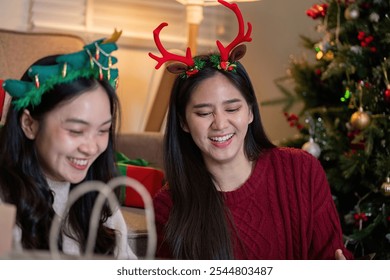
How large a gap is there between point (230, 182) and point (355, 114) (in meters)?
0.70

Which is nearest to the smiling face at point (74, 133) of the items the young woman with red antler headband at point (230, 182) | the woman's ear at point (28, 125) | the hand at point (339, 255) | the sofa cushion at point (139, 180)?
the woman's ear at point (28, 125)

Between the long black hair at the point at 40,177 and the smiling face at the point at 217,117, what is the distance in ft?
1.22

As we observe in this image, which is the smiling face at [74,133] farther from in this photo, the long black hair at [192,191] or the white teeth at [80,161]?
the long black hair at [192,191]

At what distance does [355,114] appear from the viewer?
2248mm

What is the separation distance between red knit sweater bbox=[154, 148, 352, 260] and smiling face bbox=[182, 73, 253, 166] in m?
0.14

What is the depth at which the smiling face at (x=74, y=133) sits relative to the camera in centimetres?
111

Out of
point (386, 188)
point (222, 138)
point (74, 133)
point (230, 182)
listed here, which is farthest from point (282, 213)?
point (74, 133)

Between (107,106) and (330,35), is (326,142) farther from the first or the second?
(107,106)

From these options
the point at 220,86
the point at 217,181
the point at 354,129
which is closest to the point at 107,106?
the point at 220,86

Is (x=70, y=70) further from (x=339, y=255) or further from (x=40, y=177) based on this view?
(x=339, y=255)

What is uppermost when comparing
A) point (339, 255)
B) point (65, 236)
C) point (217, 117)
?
point (217, 117)
